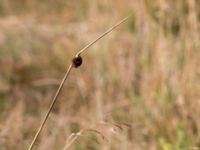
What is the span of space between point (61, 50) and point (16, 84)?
30cm

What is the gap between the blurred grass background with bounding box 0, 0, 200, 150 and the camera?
2.59 metres

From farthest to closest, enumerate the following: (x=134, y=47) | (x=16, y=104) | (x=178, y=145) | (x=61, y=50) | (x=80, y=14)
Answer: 1. (x=80, y=14)
2. (x=61, y=50)
3. (x=134, y=47)
4. (x=16, y=104)
5. (x=178, y=145)

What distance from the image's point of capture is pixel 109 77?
3.20 metres

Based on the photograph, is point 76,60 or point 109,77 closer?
point 76,60

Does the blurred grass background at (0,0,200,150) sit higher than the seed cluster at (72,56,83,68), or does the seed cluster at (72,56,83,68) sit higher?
the seed cluster at (72,56,83,68)

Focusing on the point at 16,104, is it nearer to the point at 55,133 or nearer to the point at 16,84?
the point at 16,84

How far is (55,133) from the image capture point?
2600 mm

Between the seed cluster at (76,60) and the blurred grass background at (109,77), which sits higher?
the seed cluster at (76,60)

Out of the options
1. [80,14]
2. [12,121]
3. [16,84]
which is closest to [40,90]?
[16,84]

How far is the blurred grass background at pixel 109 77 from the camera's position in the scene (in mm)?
2586

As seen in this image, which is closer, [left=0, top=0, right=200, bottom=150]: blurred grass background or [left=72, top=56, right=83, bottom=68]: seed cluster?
[left=72, top=56, right=83, bottom=68]: seed cluster

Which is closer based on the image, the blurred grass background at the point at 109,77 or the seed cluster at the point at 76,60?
the seed cluster at the point at 76,60

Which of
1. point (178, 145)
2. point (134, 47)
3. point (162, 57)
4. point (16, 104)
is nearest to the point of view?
point (178, 145)

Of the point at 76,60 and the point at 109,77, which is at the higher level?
the point at 76,60
